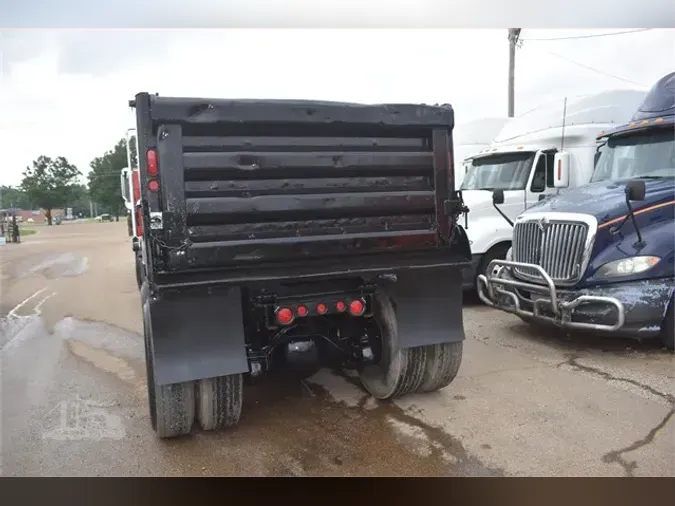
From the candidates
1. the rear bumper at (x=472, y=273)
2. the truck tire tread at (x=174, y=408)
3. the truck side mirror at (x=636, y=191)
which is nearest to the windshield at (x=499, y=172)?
the rear bumper at (x=472, y=273)

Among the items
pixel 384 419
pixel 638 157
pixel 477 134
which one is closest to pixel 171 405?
pixel 384 419

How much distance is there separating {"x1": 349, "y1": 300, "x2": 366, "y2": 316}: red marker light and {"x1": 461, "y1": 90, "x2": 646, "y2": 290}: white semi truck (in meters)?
4.54

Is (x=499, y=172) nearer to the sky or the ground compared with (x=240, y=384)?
nearer to the sky

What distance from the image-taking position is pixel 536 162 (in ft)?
28.0

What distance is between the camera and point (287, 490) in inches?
126

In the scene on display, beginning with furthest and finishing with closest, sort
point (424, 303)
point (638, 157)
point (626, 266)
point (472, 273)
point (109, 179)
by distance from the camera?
point (109, 179) → point (472, 273) → point (638, 157) → point (626, 266) → point (424, 303)

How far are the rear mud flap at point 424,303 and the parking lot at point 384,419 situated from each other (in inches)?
24.8

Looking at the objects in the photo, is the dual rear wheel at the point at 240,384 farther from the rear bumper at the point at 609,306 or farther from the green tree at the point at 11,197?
the rear bumper at the point at 609,306

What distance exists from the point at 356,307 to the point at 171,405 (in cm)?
139

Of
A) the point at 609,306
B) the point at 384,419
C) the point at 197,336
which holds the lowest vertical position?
the point at 384,419

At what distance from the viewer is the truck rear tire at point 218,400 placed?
370 centimetres

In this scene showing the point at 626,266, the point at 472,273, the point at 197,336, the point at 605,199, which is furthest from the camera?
the point at 472,273

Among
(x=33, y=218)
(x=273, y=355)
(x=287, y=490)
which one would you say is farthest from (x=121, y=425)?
(x=33, y=218)

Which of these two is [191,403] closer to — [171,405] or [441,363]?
[171,405]
